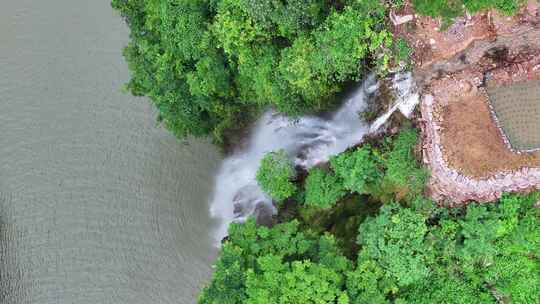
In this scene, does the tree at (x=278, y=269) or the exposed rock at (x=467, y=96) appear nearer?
the tree at (x=278, y=269)

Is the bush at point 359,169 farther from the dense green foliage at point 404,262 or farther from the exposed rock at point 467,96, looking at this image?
the exposed rock at point 467,96

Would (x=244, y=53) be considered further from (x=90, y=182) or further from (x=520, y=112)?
(x=90, y=182)

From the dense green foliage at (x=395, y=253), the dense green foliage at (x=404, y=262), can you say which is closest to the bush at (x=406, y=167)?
the dense green foliage at (x=395, y=253)

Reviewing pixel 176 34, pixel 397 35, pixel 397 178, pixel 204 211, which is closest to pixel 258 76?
pixel 176 34

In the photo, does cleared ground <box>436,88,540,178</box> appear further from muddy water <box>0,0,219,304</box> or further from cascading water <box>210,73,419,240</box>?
muddy water <box>0,0,219,304</box>

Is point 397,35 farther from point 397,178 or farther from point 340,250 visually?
point 340,250

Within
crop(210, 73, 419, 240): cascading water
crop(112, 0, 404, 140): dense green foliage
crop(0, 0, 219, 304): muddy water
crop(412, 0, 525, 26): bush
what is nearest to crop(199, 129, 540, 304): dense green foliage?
crop(210, 73, 419, 240): cascading water
